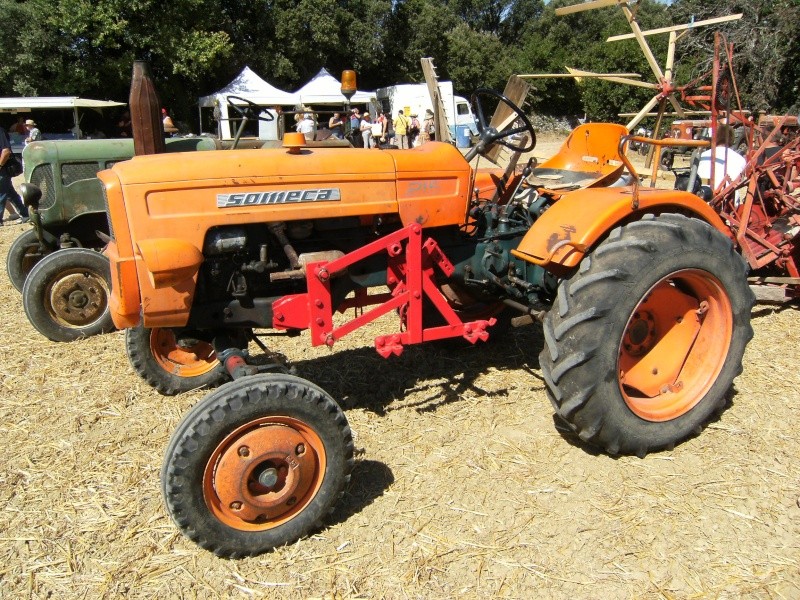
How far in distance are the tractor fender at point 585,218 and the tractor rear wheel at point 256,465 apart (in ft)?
4.02

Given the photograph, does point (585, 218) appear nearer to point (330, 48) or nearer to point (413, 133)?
point (413, 133)

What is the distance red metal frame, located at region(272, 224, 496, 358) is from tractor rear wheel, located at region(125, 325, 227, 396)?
104cm

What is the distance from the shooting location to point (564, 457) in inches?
120

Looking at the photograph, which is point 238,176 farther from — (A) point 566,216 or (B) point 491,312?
(B) point 491,312

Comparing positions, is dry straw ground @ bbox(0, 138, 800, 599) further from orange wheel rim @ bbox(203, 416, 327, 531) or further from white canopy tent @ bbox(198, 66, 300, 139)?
white canopy tent @ bbox(198, 66, 300, 139)

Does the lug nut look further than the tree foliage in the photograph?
No

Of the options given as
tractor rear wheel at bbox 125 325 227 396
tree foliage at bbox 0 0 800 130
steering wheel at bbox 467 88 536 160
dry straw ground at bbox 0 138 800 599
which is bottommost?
dry straw ground at bbox 0 138 800 599

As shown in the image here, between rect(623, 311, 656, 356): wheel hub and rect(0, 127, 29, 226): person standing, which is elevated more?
rect(0, 127, 29, 226): person standing

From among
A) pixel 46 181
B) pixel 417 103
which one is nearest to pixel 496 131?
pixel 46 181

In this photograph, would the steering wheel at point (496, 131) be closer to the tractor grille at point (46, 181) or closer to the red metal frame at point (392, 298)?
the red metal frame at point (392, 298)

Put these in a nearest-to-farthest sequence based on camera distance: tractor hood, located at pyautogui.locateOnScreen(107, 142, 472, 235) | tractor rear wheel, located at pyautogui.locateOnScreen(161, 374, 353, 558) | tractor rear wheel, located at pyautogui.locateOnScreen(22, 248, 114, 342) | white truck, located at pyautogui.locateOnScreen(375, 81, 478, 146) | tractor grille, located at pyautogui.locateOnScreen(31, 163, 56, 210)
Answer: tractor rear wheel, located at pyautogui.locateOnScreen(161, 374, 353, 558)
tractor hood, located at pyautogui.locateOnScreen(107, 142, 472, 235)
tractor rear wheel, located at pyautogui.locateOnScreen(22, 248, 114, 342)
tractor grille, located at pyautogui.locateOnScreen(31, 163, 56, 210)
white truck, located at pyautogui.locateOnScreen(375, 81, 478, 146)

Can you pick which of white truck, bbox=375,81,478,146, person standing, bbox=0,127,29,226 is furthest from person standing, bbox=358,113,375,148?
person standing, bbox=0,127,29,226

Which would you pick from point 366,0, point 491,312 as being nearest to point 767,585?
point 491,312

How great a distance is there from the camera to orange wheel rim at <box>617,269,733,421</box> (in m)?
3.14
